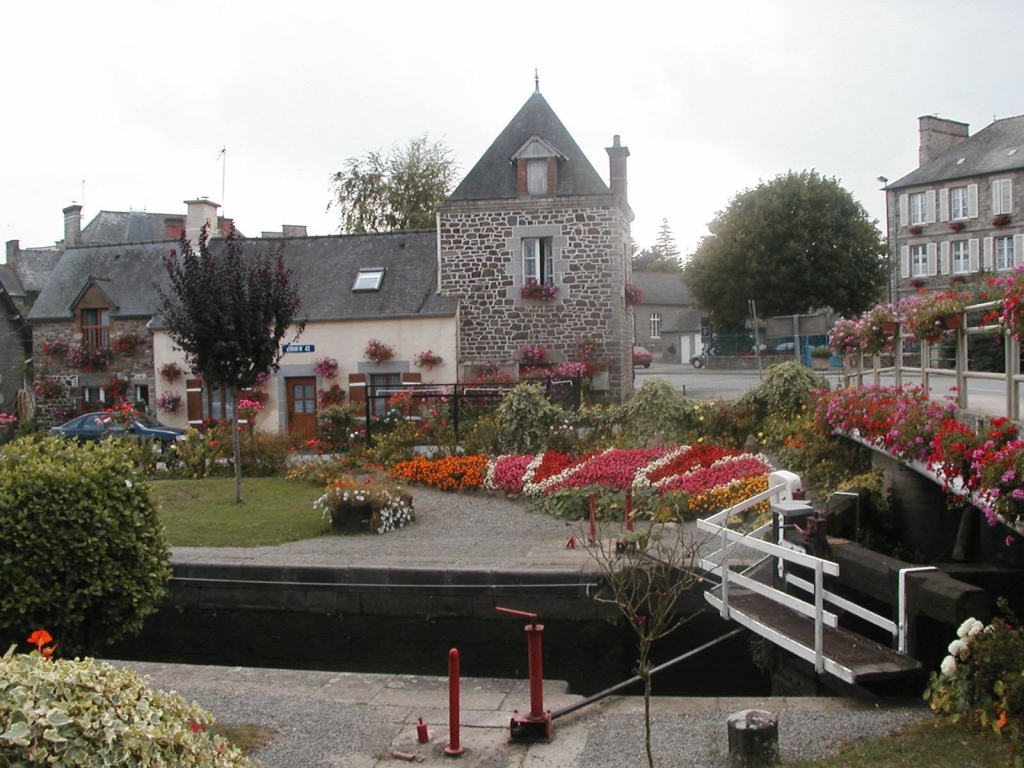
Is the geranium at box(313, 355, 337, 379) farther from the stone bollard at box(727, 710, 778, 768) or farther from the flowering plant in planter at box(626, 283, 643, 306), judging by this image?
the stone bollard at box(727, 710, 778, 768)

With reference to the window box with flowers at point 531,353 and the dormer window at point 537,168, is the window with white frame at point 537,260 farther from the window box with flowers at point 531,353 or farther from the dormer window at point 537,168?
the window box with flowers at point 531,353

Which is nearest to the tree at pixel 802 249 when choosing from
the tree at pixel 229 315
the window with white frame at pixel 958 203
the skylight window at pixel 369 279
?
the window with white frame at pixel 958 203

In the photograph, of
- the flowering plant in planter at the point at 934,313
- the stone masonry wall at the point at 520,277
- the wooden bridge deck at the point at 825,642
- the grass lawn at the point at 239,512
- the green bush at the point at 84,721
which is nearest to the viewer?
the green bush at the point at 84,721

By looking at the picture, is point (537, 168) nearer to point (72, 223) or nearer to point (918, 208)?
point (72, 223)

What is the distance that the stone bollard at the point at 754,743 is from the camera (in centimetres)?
586

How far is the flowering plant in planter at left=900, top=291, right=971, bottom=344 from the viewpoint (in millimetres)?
8273

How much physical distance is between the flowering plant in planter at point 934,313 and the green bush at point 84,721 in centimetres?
695

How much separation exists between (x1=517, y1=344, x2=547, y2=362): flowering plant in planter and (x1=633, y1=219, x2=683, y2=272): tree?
6585 cm

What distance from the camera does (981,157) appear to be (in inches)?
1661

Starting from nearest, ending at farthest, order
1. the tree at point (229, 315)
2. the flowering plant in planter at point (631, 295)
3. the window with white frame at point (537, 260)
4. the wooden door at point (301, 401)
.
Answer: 1. the tree at point (229, 315)
2. the window with white frame at point (537, 260)
3. the wooden door at point (301, 401)
4. the flowering plant in planter at point (631, 295)

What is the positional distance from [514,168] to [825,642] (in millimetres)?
19108

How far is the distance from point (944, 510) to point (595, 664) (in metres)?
4.27

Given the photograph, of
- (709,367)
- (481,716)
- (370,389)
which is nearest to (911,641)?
(481,716)

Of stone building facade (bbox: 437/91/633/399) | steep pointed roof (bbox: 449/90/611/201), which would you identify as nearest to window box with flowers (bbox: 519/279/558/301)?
stone building facade (bbox: 437/91/633/399)
